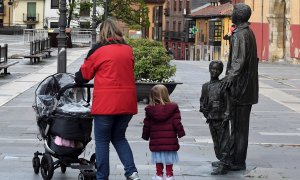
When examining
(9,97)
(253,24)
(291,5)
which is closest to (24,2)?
(253,24)

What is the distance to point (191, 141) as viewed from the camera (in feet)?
39.8

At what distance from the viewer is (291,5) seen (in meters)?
43.9

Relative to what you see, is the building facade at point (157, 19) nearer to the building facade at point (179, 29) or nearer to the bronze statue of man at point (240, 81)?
the building facade at point (179, 29)

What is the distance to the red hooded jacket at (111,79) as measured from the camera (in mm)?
7801

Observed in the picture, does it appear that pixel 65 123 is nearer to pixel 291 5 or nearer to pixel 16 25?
pixel 291 5

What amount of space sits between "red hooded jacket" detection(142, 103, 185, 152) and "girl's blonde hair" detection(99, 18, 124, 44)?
83cm

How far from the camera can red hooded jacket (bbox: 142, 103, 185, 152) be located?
8188mm

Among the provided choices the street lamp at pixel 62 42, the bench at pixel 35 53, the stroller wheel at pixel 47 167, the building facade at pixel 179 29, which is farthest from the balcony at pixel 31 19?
the stroller wheel at pixel 47 167

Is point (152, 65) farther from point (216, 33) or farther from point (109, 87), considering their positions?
point (216, 33)

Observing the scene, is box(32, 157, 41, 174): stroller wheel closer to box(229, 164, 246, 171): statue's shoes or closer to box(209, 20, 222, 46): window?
box(229, 164, 246, 171): statue's shoes

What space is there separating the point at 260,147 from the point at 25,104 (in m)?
7.17

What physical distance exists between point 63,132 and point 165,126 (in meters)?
1.11

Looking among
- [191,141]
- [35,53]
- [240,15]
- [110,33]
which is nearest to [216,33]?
[35,53]

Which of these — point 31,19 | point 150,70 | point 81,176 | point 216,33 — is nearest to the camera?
point 81,176
